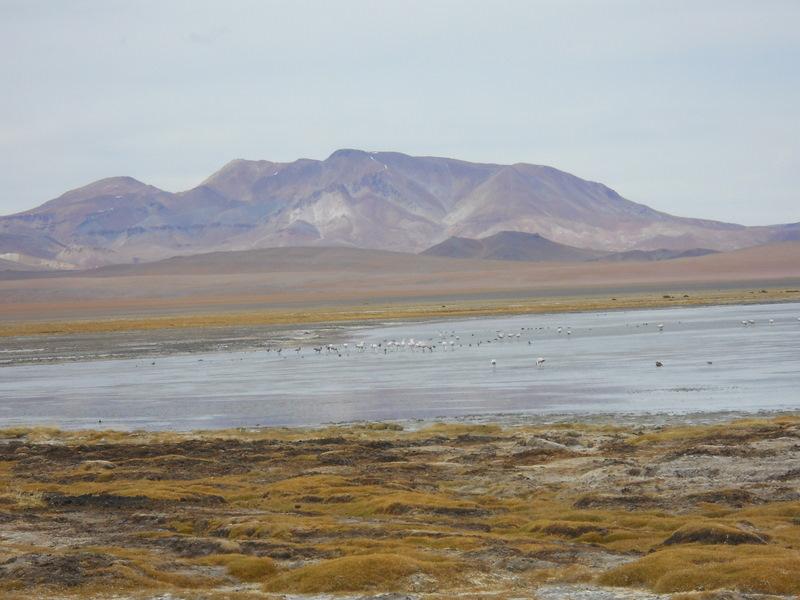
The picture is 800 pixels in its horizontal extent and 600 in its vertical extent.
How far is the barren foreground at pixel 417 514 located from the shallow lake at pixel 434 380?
537 centimetres

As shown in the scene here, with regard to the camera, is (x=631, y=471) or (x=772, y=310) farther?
(x=772, y=310)

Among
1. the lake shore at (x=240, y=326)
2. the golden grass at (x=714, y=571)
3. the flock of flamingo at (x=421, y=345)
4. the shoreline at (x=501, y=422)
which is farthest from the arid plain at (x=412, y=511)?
the lake shore at (x=240, y=326)

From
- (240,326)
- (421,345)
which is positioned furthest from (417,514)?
(240,326)

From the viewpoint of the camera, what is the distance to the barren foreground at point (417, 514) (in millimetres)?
13570

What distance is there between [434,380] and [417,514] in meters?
23.9

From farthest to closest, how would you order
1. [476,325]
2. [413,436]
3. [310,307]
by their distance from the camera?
1. [310,307]
2. [476,325]
3. [413,436]

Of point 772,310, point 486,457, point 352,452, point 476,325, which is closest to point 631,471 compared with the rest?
point 486,457

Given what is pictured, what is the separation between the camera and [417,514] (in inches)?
704

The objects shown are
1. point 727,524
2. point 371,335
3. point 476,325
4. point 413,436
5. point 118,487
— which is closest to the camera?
point 727,524

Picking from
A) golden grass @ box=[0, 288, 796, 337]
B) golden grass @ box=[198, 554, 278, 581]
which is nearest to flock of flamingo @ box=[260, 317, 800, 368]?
golden grass @ box=[0, 288, 796, 337]

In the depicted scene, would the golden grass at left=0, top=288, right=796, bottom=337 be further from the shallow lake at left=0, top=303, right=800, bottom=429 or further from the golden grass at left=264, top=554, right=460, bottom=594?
the golden grass at left=264, top=554, right=460, bottom=594

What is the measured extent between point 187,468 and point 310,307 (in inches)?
3852

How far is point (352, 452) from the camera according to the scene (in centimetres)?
2453

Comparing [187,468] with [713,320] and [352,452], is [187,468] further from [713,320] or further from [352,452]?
[713,320]
